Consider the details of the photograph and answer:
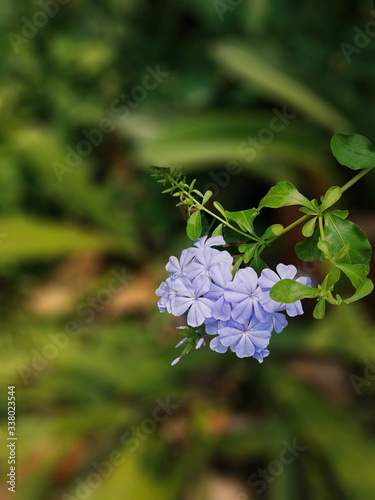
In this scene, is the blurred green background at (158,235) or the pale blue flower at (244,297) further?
the blurred green background at (158,235)

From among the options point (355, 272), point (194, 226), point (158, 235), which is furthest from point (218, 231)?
point (158, 235)

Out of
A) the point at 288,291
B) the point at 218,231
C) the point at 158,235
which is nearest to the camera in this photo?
the point at 288,291

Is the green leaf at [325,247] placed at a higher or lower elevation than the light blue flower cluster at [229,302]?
higher

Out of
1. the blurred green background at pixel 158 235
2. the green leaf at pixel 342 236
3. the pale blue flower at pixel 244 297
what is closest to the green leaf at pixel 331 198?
the green leaf at pixel 342 236

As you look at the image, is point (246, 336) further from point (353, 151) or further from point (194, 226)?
point (353, 151)

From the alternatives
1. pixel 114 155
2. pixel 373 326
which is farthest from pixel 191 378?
pixel 114 155

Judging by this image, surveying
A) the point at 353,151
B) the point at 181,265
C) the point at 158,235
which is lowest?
the point at 158,235

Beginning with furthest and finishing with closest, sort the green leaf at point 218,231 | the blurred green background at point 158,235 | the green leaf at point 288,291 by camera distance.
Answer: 1. the blurred green background at point 158,235
2. the green leaf at point 218,231
3. the green leaf at point 288,291

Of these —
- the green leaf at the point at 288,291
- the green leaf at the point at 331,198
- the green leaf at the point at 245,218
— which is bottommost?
the green leaf at the point at 245,218

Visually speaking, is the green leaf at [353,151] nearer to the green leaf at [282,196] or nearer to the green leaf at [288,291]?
the green leaf at [282,196]
